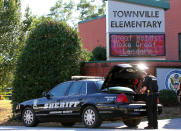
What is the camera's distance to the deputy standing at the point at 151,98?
12.0m

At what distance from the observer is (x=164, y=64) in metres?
19.9

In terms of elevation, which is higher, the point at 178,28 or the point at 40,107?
the point at 178,28

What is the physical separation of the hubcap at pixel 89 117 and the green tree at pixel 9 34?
13053 mm

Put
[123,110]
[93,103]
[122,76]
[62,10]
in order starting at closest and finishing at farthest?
[123,110], [93,103], [122,76], [62,10]

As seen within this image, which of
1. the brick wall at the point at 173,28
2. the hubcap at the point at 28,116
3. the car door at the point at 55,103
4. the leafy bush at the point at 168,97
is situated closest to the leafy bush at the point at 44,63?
the hubcap at the point at 28,116

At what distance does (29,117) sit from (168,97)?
7038 mm

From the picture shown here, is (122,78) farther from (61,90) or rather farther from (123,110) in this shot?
(61,90)

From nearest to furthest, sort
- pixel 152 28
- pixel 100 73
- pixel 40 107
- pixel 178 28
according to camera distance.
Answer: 1. pixel 40 107
2. pixel 100 73
3. pixel 152 28
4. pixel 178 28

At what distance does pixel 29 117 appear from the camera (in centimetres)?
1440

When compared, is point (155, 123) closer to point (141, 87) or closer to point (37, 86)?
point (141, 87)

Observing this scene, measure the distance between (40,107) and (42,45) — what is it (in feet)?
14.8

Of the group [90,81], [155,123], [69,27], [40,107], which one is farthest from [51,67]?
[155,123]

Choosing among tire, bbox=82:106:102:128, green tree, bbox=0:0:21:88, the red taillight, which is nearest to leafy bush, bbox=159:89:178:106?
tire, bbox=82:106:102:128

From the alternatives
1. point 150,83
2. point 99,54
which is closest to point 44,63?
point 150,83
